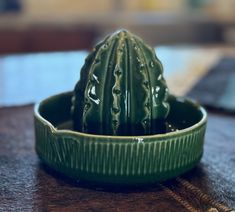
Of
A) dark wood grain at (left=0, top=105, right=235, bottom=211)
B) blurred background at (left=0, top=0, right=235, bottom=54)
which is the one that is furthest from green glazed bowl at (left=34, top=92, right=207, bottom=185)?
blurred background at (left=0, top=0, right=235, bottom=54)

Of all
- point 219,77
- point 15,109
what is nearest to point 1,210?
point 15,109

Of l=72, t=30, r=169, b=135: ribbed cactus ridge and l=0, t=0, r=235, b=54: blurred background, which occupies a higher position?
l=72, t=30, r=169, b=135: ribbed cactus ridge

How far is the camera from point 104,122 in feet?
2.07

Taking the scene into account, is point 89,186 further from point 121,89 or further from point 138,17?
point 138,17

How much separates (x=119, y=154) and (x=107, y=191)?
5cm

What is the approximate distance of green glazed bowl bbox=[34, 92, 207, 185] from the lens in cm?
57

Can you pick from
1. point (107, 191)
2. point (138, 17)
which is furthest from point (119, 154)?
point (138, 17)

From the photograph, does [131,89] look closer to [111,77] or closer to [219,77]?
[111,77]

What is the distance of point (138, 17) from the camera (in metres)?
2.47

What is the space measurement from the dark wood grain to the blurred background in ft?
5.40

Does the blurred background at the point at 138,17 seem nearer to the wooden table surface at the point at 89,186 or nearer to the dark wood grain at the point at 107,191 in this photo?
the wooden table surface at the point at 89,186

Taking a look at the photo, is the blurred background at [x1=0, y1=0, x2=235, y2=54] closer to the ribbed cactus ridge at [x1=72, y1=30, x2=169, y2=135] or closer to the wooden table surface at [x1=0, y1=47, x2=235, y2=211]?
the wooden table surface at [x1=0, y1=47, x2=235, y2=211]

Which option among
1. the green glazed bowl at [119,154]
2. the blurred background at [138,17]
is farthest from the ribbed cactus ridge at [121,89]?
the blurred background at [138,17]

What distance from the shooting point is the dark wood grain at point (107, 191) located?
563mm
